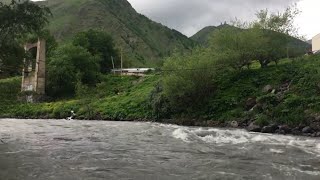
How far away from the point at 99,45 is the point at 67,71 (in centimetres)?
2217

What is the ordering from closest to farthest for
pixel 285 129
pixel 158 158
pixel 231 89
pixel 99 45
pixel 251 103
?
1. pixel 158 158
2. pixel 285 129
3. pixel 251 103
4. pixel 231 89
5. pixel 99 45

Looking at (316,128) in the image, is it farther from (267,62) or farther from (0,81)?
(0,81)

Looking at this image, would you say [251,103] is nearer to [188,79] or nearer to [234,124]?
[234,124]

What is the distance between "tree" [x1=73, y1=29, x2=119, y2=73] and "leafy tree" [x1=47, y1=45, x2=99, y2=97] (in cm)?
1262

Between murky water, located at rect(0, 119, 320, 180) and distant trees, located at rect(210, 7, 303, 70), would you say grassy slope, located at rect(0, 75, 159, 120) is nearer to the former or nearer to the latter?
distant trees, located at rect(210, 7, 303, 70)

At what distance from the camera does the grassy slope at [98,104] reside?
57844 millimetres

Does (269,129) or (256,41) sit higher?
(256,41)

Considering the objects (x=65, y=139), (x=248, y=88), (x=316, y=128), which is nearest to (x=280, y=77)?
(x=248, y=88)

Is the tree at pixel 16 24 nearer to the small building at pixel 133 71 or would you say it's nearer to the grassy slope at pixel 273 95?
the grassy slope at pixel 273 95

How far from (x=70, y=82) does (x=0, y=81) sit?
18.1 metres

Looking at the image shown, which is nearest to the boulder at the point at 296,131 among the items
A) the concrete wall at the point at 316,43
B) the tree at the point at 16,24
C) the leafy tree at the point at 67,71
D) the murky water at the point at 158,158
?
the murky water at the point at 158,158

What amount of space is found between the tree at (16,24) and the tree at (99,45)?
69883 mm

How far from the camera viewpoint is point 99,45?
330 feet

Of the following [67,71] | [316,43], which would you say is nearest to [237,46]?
[316,43]
